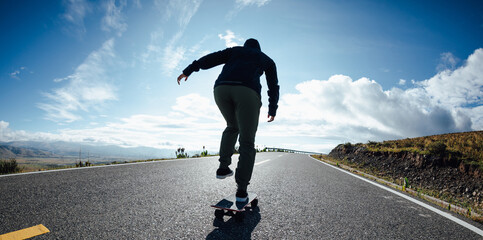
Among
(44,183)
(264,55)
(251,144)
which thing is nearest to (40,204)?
(44,183)

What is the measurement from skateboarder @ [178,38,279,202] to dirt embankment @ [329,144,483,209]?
5441 millimetres

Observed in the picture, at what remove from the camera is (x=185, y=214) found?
7.25 feet

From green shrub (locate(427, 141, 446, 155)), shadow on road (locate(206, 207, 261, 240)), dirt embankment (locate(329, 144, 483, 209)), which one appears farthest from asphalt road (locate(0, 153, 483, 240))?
green shrub (locate(427, 141, 446, 155))

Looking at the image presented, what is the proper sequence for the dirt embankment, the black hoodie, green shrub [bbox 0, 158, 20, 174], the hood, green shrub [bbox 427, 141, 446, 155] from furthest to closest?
green shrub [bbox 427, 141, 446, 155] → the dirt embankment → green shrub [bbox 0, 158, 20, 174] → the hood → the black hoodie

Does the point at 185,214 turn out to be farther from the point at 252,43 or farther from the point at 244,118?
the point at 252,43

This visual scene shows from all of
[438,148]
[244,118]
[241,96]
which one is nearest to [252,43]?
[241,96]

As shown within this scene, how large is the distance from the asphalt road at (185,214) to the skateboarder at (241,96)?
50 centimetres

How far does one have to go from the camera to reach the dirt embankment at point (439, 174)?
18.8 feet

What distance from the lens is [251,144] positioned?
2.49 metres

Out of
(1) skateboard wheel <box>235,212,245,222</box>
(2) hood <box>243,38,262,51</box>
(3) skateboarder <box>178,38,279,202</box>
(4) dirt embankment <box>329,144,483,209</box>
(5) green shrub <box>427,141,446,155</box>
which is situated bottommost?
(4) dirt embankment <box>329,144,483,209</box>

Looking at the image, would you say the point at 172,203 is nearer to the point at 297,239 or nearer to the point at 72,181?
the point at 297,239

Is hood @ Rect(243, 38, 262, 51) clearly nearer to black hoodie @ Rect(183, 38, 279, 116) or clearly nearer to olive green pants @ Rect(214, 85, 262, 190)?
black hoodie @ Rect(183, 38, 279, 116)

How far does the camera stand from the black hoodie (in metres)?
2.56

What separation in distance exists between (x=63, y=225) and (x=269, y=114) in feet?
8.12
